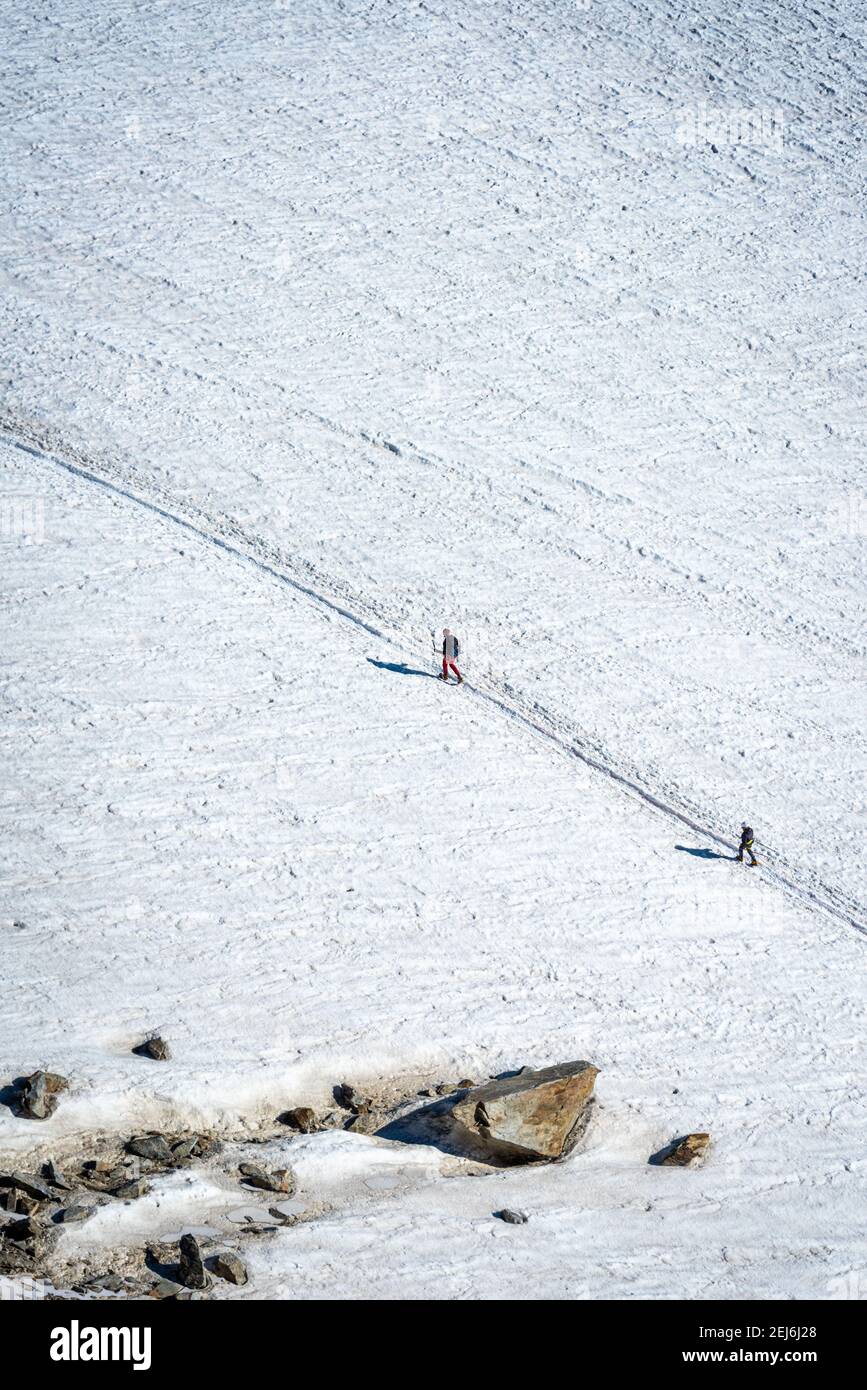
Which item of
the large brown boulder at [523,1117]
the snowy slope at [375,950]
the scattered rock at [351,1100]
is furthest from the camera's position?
the scattered rock at [351,1100]

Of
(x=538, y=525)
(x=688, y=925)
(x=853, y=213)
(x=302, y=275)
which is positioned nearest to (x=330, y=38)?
(x=302, y=275)

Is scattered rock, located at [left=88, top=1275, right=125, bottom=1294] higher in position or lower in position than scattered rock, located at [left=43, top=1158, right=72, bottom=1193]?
→ higher

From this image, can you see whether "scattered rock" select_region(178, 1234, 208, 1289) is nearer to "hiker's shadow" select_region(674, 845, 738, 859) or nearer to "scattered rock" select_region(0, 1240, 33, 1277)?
"scattered rock" select_region(0, 1240, 33, 1277)

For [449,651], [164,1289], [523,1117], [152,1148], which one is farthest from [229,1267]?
[449,651]

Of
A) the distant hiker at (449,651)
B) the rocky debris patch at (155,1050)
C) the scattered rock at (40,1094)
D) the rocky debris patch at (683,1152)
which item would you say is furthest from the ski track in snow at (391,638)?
the scattered rock at (40,1094)

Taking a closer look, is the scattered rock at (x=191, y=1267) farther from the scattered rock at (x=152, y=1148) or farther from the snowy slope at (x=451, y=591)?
the scattered rock at (x=152, y=1148)

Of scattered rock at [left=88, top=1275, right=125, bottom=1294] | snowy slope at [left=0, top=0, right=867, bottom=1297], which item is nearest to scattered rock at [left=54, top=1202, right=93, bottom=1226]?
scattered rock at [left=88, top=1275, right=125, bottom=1294]
